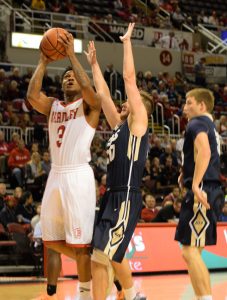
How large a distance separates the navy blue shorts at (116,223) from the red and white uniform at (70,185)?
145 millimetres

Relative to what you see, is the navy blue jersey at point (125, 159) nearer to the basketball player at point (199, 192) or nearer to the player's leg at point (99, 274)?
the basketball player at point (199, 192)

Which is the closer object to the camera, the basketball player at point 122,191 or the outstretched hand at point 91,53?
the basketball player at point 122,191

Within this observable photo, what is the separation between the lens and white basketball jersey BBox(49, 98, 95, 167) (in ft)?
19.8

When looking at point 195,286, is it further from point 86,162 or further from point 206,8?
point 206,8

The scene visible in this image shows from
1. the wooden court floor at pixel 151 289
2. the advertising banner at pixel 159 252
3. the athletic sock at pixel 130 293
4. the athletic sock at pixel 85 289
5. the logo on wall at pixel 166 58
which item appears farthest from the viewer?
the logo on wall at pixel 166 58

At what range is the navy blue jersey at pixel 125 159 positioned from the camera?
5980 mm

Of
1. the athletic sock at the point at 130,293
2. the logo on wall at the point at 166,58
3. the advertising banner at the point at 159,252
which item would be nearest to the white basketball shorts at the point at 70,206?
the athletic sock at the point at 130,293

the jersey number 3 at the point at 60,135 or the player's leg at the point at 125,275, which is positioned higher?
the jersey number 3 at the point at 60,135

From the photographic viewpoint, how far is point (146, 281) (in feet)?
34.6

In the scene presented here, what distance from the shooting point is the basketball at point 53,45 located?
6.01m

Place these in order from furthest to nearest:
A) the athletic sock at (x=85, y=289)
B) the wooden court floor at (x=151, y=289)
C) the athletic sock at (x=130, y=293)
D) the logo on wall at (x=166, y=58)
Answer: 1. the logo on wall at (x=166, y=58)
2. the wooden court floor at (x=151, y=289)
3. the athletic sock at (x=130, y=293)
4. the athletic sock at (x=85, y=289)

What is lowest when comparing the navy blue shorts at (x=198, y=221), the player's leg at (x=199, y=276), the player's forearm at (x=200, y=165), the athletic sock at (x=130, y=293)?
the athletic sock at (x=130, y=293)

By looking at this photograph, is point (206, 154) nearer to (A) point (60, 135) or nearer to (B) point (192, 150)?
(B) point (192, 150)

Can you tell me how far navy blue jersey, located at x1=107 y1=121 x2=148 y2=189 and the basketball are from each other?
0.86 m
